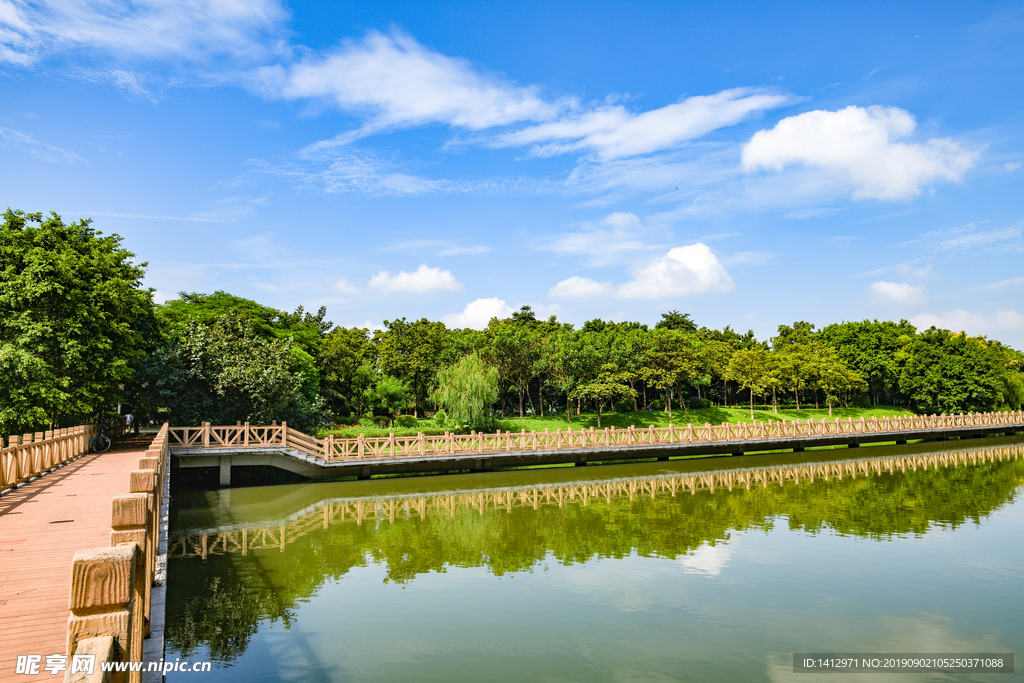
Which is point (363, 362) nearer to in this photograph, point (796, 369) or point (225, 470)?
point (225, 470)

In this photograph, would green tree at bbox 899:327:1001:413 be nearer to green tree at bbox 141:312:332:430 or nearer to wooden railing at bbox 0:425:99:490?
green tree at bbox 141:312:332:430

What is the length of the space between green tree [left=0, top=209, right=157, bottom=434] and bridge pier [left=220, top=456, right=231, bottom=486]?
4.61 metres

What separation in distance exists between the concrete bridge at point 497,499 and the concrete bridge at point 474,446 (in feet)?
12.3

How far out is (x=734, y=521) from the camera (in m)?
18.1

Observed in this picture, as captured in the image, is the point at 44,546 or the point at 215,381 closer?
the point at 44,546

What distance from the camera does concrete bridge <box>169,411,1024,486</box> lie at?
84.2 ft

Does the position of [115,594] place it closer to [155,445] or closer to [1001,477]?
[155,445]

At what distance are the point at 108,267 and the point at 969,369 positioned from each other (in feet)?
215

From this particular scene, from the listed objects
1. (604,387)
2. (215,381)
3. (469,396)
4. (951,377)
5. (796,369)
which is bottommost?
(469,396)

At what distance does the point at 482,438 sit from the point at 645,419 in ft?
73.7

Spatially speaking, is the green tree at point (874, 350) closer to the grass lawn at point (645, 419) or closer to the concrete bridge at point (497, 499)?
the grass lawn at point (645, 419)

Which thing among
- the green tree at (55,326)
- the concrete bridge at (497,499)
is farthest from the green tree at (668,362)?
the green tree at (55,326)

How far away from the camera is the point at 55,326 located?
880 inches

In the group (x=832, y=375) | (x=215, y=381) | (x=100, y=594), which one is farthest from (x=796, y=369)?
(x=100, y=594)
